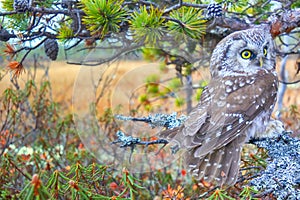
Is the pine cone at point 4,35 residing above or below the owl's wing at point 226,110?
above

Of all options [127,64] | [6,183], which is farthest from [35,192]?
[127,64]

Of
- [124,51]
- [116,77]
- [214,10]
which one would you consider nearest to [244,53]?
[214,10]

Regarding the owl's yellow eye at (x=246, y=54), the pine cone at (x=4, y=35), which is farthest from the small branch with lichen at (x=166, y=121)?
the pine cone at (x=4, y=35)

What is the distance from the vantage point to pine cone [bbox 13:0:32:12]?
0.80m

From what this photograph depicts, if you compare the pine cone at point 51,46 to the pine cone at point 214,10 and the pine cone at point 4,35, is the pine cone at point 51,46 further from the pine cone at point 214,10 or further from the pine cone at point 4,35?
the pine cone at point 214,10

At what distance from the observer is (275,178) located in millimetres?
675

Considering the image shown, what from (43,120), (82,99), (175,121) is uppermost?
(175,121)

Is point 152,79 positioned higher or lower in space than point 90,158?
higher

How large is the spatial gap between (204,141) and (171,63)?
0.52m

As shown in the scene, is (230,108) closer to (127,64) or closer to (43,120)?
(127,64)

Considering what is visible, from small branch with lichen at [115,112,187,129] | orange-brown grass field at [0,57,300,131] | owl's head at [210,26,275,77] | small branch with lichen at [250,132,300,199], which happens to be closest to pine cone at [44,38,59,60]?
orange-brown grass field at [0,57,300,131]

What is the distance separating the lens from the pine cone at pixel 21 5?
0.80 meters

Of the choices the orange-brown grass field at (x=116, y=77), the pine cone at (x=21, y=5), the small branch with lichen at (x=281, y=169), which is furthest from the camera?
the orange-brown grass field at (x=116, y=77)

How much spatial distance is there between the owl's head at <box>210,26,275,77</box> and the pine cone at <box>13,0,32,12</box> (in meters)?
0.36
